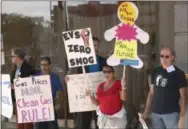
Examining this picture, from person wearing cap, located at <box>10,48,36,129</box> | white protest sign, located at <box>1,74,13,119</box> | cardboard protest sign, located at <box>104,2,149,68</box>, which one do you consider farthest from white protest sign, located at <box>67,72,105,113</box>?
white protest sign, located at <box>1,74,13,119</box>

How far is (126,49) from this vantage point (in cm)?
596

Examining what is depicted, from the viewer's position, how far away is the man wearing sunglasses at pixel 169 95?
5.51m

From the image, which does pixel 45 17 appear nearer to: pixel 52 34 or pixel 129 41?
pixel 52 34

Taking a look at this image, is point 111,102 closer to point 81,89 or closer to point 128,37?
point 81,89

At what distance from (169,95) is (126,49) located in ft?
2.77

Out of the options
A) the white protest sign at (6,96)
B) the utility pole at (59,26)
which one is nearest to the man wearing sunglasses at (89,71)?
the white protest sign at (6,96)

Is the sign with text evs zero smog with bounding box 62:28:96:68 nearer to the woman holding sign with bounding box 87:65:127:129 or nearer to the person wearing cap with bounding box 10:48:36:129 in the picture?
the woman holding sign with bounding box 87:65:127:129

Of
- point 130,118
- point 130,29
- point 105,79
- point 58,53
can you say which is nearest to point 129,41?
point 130,29

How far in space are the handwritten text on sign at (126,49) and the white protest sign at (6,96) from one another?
5.08 feet

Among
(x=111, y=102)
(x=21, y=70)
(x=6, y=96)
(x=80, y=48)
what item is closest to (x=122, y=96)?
(x=111, y=102)

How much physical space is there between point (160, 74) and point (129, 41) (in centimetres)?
63

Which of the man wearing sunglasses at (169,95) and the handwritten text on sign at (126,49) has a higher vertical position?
the handwritten text on sign at (126,49)

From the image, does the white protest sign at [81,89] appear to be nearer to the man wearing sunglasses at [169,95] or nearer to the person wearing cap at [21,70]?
the person wearing cap at [21,70]

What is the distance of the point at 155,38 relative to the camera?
762cm
